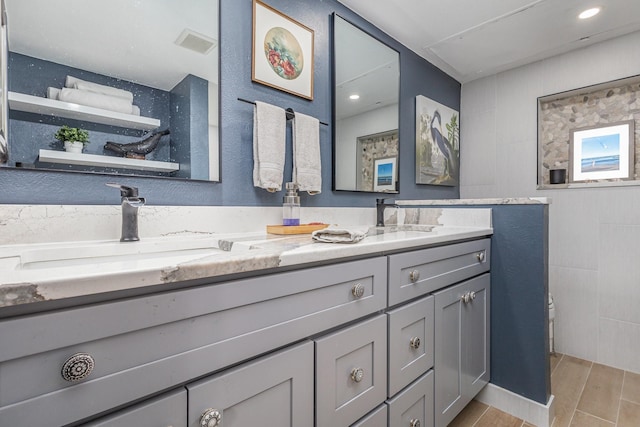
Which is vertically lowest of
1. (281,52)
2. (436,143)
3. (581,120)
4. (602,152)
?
(602,152)

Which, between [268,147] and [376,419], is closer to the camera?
[376,419]

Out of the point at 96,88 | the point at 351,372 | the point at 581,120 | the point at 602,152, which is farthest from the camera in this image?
the point at 581,120

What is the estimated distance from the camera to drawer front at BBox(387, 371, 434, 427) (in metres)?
1.06

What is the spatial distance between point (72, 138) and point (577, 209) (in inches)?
112

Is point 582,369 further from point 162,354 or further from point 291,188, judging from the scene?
point 162,354

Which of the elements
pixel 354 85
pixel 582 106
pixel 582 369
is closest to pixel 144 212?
pixel 354 85

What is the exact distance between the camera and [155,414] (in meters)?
0.56

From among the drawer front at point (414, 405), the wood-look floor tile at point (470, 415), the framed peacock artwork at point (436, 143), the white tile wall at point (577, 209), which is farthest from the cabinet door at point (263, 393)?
the white tile wall at point (577, 209)

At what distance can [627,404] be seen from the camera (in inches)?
64.4

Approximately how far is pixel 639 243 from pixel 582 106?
102 centimetres

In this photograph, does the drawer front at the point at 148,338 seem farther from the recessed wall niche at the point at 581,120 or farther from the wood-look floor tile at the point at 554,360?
the recessed wall niche at the point at 581,120

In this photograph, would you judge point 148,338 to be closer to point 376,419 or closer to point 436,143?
point 376,419

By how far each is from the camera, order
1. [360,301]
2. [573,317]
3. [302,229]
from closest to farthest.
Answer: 1. [360,301]
2. [302,229]
3. [573,317]

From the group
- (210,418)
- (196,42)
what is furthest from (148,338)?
(196,42)
